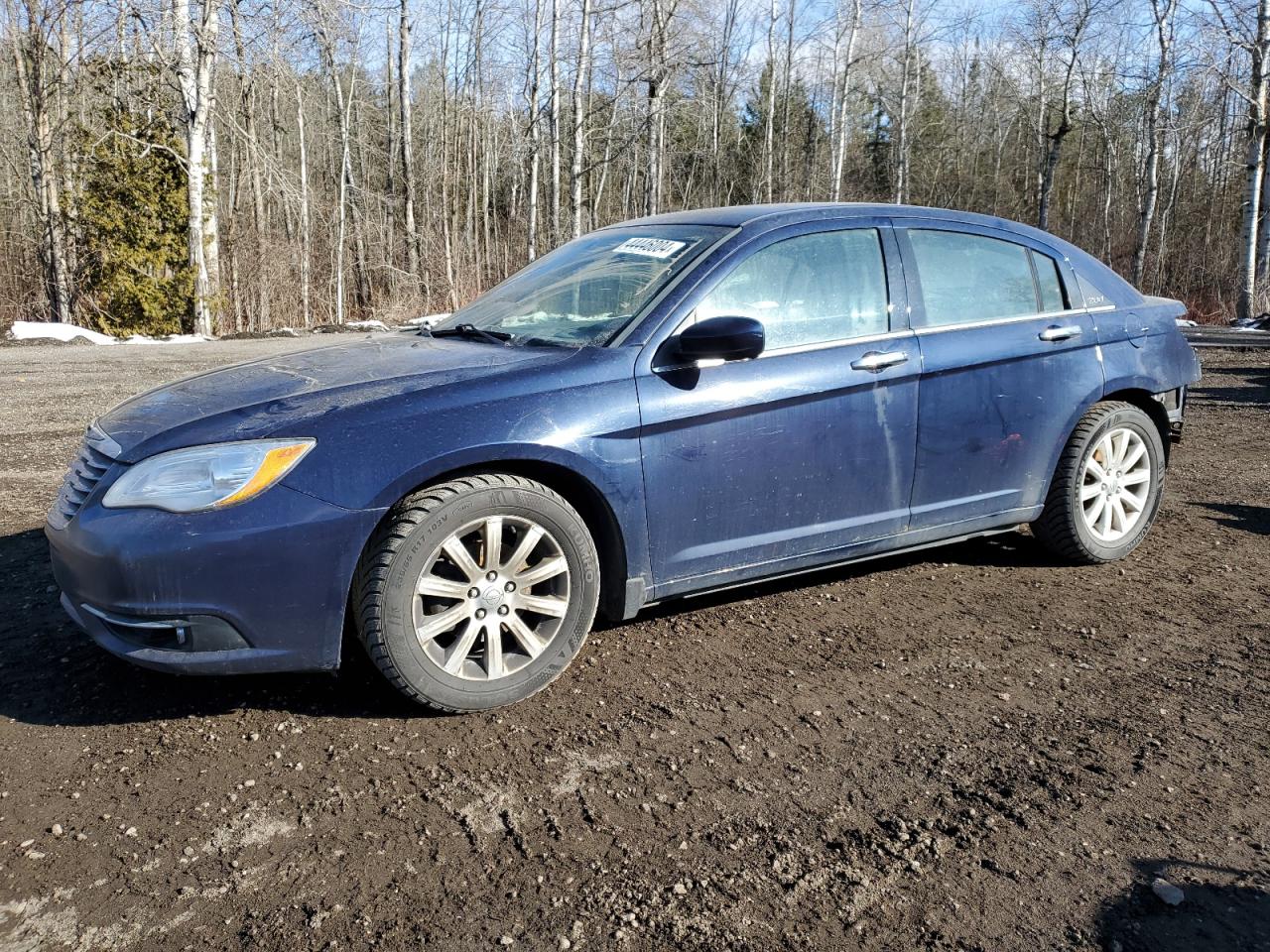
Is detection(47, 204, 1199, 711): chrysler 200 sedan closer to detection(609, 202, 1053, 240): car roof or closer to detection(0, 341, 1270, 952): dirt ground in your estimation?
detection(609, 202, 1053, 240): car roof

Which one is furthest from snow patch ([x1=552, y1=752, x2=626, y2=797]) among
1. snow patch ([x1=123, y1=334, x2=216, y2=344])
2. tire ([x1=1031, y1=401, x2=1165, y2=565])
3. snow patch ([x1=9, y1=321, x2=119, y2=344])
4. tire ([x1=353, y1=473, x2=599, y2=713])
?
→ snow patch ([x1=9, y1=321, x2=119, y2=344])

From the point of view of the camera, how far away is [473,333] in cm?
425

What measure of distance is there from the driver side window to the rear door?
211mm

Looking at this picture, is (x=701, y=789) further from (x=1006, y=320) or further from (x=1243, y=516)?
(x=1243, y=516)

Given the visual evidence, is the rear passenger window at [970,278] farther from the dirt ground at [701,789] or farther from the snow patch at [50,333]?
the snow patch at [50,333]

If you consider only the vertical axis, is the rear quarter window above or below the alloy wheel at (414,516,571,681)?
above

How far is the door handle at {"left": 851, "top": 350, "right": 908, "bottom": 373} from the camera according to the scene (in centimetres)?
402

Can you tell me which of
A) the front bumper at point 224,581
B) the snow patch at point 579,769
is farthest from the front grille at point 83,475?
the snow patch at point 579,769

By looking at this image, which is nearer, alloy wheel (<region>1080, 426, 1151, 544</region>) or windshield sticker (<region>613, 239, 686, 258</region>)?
windshield sticker (<region>613, 239, 686, 258</region>)

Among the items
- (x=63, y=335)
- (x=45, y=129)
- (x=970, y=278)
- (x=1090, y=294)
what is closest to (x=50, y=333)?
(x=63, y=335)

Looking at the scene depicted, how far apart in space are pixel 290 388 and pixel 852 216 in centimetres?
239

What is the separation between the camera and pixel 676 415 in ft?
11.9

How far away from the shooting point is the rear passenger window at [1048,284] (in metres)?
4.73

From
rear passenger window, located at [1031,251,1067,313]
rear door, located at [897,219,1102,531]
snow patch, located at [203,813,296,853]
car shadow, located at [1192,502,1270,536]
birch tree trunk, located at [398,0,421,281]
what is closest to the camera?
snow patch, located at [203,813,296,853]
